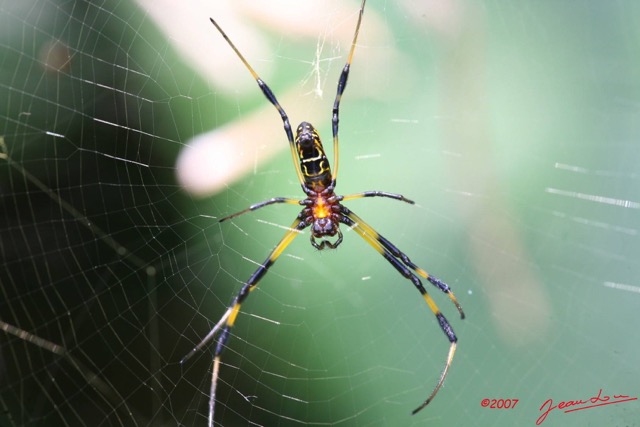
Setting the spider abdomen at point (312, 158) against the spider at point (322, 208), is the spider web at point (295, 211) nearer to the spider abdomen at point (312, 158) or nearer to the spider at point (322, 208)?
the spider at point (322, 208)

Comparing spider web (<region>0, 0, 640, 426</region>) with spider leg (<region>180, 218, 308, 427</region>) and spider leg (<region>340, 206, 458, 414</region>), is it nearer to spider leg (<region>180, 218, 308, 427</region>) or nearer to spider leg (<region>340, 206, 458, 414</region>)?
spider leg (<region>340, 206, 458, 414</region>)

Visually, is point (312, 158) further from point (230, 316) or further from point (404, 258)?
point (230, 316)

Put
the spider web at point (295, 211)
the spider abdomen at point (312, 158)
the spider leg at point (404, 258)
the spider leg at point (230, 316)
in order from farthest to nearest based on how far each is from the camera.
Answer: the spider leg at point (404, 258)
the spider web at point (295, 211)
the spider abdomen at point (312, 158)
the spider leg at point (230, 316)

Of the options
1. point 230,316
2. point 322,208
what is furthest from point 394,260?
point 230,316

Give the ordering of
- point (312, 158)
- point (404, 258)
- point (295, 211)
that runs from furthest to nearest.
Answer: point (295, 211)
point (404, 258)
point (312, 158)

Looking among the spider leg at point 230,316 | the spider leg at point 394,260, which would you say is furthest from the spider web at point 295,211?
the spider leg at point 230,316

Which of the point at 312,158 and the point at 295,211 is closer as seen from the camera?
the point at 312,158

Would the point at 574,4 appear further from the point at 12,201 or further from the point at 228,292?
the point at 12,201

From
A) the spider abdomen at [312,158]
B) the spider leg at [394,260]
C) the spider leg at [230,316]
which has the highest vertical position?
the spider abdomen at [312,158]

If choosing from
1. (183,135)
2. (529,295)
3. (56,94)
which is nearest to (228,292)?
(183,135)

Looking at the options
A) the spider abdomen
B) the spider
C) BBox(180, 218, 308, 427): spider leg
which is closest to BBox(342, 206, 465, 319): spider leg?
the spider
